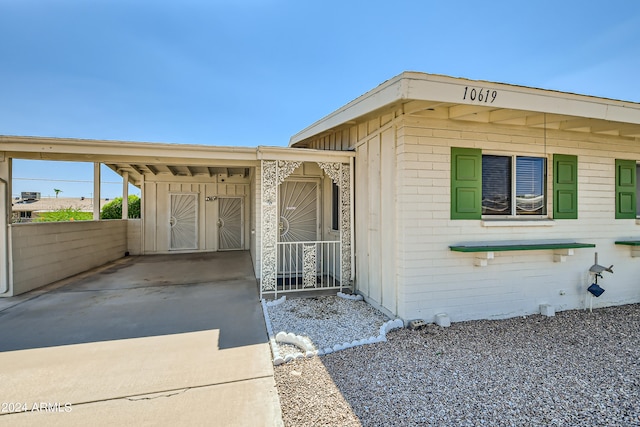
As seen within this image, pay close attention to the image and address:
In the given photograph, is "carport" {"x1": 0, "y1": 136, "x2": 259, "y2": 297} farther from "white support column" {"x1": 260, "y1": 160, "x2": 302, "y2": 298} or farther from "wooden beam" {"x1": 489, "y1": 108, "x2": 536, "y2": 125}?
"wooden beam" {"x1": 489, "y1": 108, "x2": 536, "y2": 125}

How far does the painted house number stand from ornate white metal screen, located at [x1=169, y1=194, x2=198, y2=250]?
33.0 feet

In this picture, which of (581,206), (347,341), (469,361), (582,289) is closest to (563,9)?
(581,206)

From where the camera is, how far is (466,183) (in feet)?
12.8

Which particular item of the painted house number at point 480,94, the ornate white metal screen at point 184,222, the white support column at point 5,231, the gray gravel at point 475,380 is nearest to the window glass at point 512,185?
the painted house number at point 480,94

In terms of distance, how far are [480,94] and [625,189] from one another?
3.76m

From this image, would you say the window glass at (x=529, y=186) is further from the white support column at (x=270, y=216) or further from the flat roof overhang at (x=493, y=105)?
the white support column at (x=270, y=216)

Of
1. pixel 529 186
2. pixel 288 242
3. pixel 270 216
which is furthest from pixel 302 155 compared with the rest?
pixel 529 186

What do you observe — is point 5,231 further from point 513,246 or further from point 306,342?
point 513,246

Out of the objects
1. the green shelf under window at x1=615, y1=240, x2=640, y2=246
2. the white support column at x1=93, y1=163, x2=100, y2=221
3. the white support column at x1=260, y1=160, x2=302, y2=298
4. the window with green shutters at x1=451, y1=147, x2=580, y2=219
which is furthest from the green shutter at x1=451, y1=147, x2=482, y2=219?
the white support column at x1=93, y1=163, x2=100, y2=221

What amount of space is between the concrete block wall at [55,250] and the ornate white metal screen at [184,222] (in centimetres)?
211

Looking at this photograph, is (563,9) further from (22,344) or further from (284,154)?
(22,344)

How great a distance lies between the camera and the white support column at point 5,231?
4.96 meters

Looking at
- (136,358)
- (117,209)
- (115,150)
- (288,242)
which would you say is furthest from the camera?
(117,209)

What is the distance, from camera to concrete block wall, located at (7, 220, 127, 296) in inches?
207
